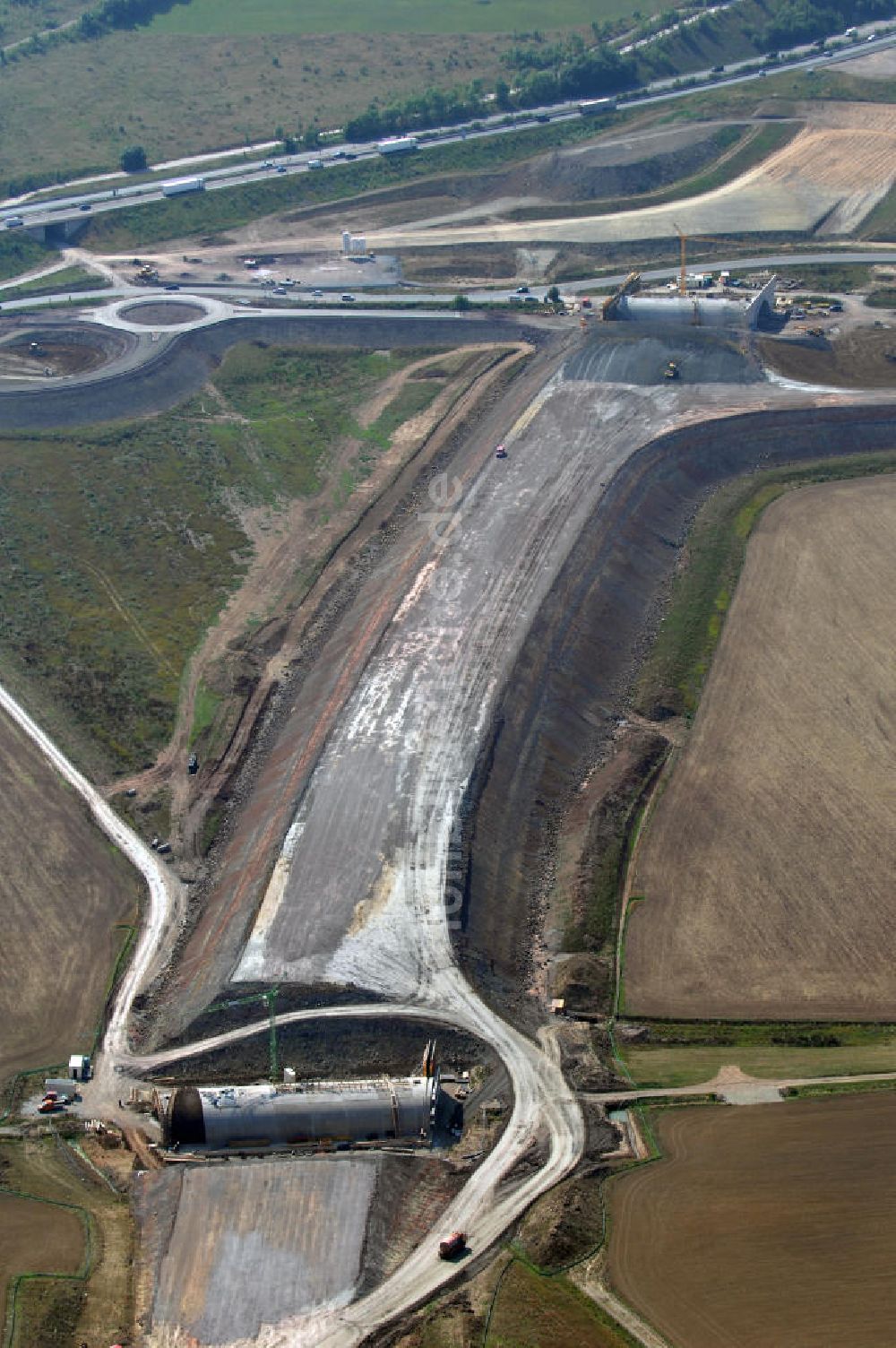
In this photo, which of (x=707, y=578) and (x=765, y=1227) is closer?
(x=765, y=1227)

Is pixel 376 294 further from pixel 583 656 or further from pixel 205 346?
pixel 583 656

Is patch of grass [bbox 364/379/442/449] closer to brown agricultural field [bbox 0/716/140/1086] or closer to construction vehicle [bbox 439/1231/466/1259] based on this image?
brown agricultural field [bbox 0/716/140/1086]

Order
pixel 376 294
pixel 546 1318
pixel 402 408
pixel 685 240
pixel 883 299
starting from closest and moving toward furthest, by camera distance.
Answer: pixel 546 1318 < pixel 402 408 < pixel 883 299 < pixel 376 294 < pixel 685 240

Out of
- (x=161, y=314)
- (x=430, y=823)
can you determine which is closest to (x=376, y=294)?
(x=161, y=314)

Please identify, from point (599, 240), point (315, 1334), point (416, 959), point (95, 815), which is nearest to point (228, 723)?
point (95, 815)

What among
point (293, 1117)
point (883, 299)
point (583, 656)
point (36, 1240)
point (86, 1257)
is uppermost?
point (883, 299)

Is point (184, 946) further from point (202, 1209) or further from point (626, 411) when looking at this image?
point (626, 411)
